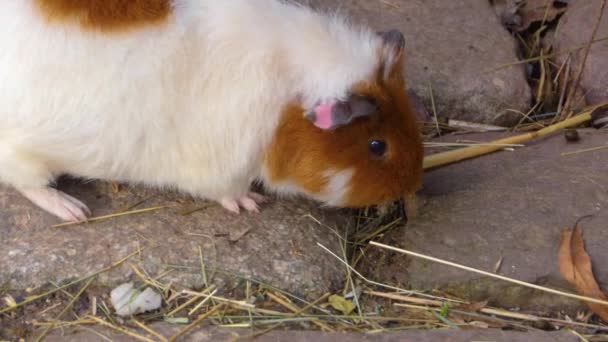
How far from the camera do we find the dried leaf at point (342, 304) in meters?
2.43

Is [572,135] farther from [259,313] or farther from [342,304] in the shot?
[259,313]

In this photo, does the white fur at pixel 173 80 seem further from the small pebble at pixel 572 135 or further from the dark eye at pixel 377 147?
the small pebble at pixel 572 135

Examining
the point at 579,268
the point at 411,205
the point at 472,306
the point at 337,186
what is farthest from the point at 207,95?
the point at 579,268

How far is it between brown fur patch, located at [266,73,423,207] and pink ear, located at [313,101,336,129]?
80 mm

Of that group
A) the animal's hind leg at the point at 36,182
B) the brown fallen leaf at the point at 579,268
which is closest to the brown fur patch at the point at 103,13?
the animal's hind leg at the point at 36,182

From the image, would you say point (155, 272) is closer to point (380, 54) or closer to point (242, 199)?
point (242, 199)

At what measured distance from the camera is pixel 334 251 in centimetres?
268

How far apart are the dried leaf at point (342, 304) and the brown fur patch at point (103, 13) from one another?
1119 millimetres

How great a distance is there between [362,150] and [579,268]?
872mm

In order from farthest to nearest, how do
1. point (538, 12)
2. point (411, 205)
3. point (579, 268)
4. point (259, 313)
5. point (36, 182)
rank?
point (538, 12), point (411, 205), point (36, 182), point (579, 268), point (259, 313)

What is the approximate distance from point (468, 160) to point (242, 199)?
1048 millimetres

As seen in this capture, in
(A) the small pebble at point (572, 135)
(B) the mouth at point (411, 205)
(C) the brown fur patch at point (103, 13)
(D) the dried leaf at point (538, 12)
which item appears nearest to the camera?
→ (C) the brown fur patch at point (103, 13)

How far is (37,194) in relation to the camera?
267cm

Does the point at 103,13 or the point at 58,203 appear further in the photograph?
the point at 58,203
